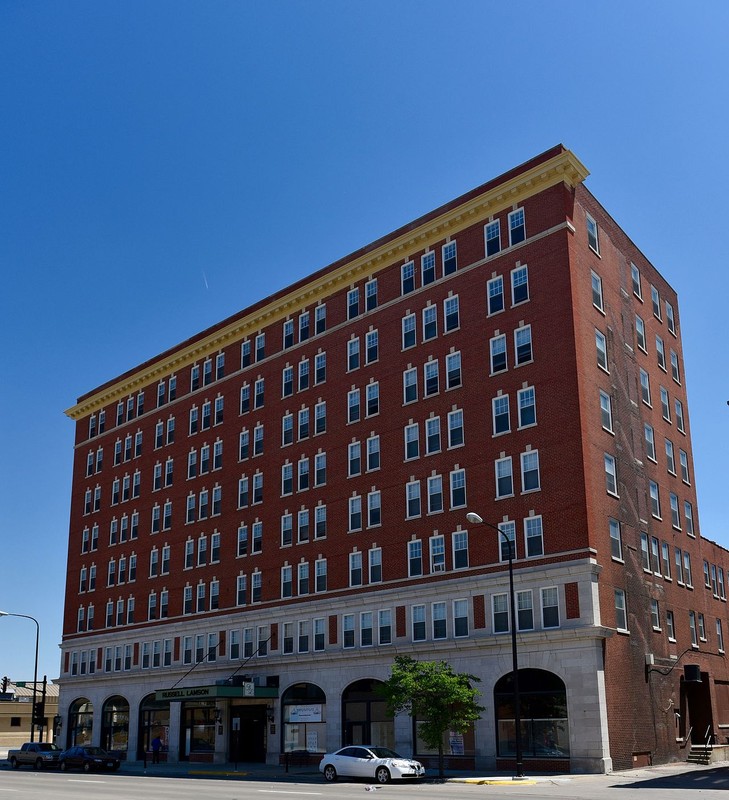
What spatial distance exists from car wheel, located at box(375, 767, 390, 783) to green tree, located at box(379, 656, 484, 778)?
370 centimetres

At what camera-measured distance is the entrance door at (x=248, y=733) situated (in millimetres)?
57469

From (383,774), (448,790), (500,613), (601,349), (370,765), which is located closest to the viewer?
(448,790)

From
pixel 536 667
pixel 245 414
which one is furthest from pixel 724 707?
pixel 245 414

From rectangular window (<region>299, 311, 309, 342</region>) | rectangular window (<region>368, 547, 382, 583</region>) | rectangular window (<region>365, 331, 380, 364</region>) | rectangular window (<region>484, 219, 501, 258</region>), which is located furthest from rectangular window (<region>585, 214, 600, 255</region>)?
rectangular window (<region>368, 547, 382, 583</region>)

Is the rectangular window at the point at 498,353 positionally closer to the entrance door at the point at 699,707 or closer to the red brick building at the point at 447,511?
the red brick building at the point at 447,511

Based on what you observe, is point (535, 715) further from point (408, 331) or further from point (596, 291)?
point (408, 331)

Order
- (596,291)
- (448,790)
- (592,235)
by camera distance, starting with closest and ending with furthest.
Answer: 1. (448,790)
2. (596,291)
3. (592,235)

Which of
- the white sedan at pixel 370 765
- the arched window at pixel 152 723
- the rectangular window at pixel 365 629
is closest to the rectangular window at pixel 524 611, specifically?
the white sedan at pixel 370 765

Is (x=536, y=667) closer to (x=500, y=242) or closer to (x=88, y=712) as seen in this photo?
(x=500, y=242)

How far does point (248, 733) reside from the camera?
58188 millimetres

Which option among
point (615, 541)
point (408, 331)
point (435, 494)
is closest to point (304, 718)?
point (435, 494)

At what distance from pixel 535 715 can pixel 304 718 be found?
16098mm

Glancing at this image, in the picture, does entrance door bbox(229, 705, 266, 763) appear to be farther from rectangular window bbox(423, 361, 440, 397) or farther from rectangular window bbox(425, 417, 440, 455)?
rectangular window bbox(423, 361, 440, 397)

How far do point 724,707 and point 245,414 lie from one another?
35105mm
